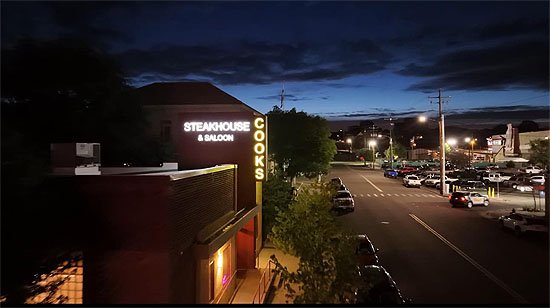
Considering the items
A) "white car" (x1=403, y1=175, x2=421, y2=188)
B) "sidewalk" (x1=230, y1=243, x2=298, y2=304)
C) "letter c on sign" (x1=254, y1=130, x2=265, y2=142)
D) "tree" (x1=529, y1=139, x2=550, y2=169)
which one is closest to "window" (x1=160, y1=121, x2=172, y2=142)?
"letter c on sign" (x1=254, y1=130, x2=265, y2=142)

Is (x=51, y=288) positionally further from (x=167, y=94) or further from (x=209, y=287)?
(x=167, y=94)

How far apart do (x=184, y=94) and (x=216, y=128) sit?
17839mm

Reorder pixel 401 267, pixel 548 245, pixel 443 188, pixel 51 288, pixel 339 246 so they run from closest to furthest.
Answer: pixel 51 288
pixel 339 246
pixel 401 267
pixel 548 245
pixel 443 188

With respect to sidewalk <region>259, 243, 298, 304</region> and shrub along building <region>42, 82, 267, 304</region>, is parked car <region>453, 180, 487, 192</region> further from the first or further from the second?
shrub along building <region>42, 82, 267, 304</region>

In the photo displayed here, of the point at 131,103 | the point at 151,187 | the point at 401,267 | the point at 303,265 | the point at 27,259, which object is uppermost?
the point at 131,103

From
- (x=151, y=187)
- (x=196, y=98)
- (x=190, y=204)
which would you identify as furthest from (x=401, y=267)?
(x=196, y=98)

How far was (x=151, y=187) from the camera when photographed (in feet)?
27.9

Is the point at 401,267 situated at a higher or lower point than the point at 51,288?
lower

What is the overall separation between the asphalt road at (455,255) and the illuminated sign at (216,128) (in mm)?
6356

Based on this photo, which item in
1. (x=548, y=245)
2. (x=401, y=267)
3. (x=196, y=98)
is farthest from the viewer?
(x=196, y=98)

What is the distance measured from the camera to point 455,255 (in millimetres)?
18906

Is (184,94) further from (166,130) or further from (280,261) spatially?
(280,261)

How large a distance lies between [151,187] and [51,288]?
7.98ft

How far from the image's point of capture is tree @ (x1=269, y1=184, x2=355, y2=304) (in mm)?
8359
